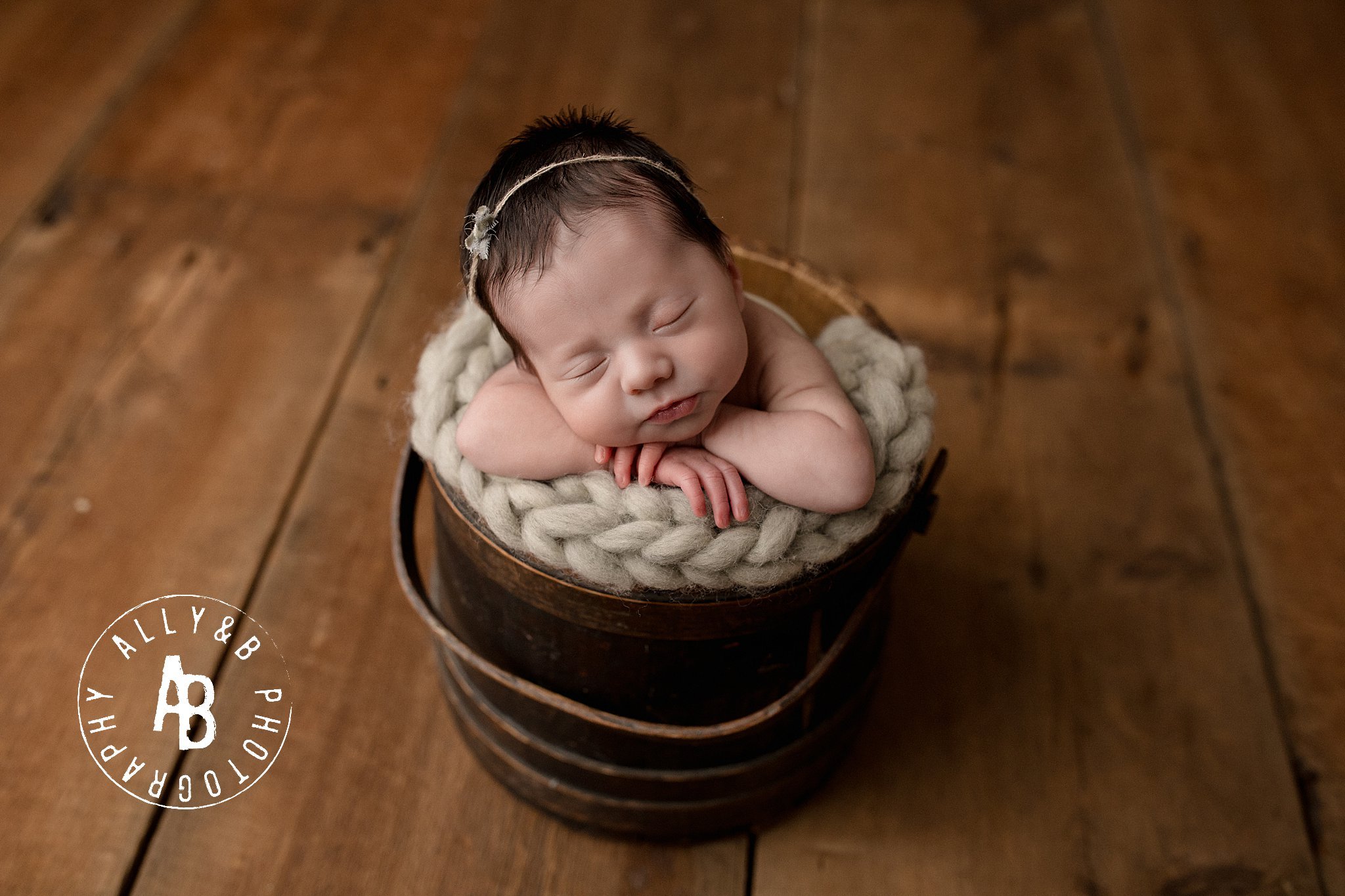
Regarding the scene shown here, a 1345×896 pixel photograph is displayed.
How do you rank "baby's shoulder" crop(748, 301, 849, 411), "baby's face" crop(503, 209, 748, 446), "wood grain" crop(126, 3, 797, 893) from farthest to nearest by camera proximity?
"wood grain" crop(126, 3, 797, 893) → "baby's shoulder" crop(748, 301, 849, 411) → "baby's face" crop(503, 209, 748, 446)

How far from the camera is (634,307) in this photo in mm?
760

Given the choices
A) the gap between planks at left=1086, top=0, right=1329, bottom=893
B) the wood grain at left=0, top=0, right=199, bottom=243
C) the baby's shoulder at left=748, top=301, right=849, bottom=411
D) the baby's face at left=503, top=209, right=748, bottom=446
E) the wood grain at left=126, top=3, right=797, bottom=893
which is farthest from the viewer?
the wood grain at left=0, top=0, right=199, bottom=243

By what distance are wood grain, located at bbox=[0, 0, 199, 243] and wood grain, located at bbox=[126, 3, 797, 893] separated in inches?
23.7

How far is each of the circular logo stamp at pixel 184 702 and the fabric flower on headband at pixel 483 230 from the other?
61cm

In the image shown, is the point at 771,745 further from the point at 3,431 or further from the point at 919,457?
the point at 3,431

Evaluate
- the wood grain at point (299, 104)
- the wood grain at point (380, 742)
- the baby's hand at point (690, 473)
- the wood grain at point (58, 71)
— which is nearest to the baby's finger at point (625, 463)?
the baby's hand at point (690, 473)

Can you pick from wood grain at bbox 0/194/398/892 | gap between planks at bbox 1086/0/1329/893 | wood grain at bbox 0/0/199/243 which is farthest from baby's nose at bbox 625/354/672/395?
wood grain at bbox 0/0/199/243

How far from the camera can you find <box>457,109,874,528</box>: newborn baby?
755 mm

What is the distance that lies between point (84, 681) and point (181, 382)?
44 cm

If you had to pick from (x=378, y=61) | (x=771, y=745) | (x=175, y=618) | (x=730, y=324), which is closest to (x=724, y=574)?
(x=730, y=324)

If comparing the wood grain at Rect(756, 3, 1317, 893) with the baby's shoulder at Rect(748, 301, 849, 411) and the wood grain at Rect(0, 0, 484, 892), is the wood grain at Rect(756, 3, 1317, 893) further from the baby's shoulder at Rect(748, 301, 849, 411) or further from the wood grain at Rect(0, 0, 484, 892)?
the wood grain at Rect(0, 0, 484, 892)

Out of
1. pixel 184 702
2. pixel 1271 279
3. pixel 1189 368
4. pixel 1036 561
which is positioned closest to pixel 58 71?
pixel 184 702

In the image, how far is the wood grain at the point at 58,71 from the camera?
1.64 m

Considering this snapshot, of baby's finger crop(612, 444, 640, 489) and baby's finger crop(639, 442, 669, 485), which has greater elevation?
baby's finger crop(639, 442, 669, 485)
